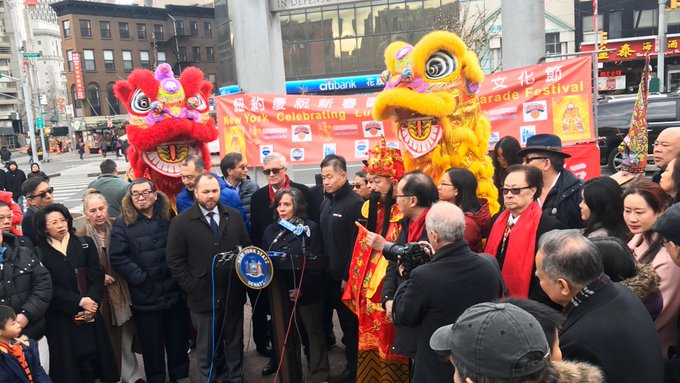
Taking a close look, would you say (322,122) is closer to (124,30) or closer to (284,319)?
(284,319)

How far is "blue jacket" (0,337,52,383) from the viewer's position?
10.7 feet

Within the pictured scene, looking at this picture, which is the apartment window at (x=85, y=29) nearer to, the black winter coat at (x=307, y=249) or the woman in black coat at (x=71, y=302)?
the woman in black coat at (x=71, y=302)

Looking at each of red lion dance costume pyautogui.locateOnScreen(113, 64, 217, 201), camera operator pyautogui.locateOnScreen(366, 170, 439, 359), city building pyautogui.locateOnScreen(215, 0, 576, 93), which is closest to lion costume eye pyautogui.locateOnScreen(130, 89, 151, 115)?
red lion dance costume pyautogui.locateOnScreen(113, 64, 217, 201)

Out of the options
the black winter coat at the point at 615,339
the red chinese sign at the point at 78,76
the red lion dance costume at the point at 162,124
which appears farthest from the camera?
the red chinese sign at the point at 78,76

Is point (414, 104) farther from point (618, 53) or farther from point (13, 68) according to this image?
point (13, 68)

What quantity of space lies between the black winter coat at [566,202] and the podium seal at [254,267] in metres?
2.12

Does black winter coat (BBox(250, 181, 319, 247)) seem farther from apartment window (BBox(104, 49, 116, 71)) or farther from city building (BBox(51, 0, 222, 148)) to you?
apartment window (BBox(104, 49, 116, 71))

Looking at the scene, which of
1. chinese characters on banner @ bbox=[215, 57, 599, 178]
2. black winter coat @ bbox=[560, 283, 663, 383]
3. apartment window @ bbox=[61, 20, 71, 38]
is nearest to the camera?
black winter coat @ bbox=[560, 283, 663, 383]

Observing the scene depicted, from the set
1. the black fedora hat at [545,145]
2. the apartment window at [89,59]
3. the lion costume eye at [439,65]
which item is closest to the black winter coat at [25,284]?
the lion costume eye at [439,65]

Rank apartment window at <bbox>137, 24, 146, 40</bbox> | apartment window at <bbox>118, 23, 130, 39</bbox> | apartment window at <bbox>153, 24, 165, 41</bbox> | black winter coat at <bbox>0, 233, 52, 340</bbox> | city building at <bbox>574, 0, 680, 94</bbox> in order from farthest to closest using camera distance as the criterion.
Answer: apartment window at <bbox>153, 24, 165, 41</bbox> → apartment window at <bbox>137, 24, 146, 40</bbox> → apartment window at <bbox>118, 23, 130, 39</bbox> → city building at <bbox>574, 0, 680, 94</bbox> → black winter coat at <bbox>0, 233, 52, 340</bbox>

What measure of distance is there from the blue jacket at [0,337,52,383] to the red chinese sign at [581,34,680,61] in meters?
29.4

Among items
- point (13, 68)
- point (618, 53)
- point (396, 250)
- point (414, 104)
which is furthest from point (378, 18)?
point (13, 68)

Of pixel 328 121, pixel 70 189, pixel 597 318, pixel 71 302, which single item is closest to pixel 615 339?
pixel 597 318

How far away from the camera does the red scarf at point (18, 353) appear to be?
130 inches
